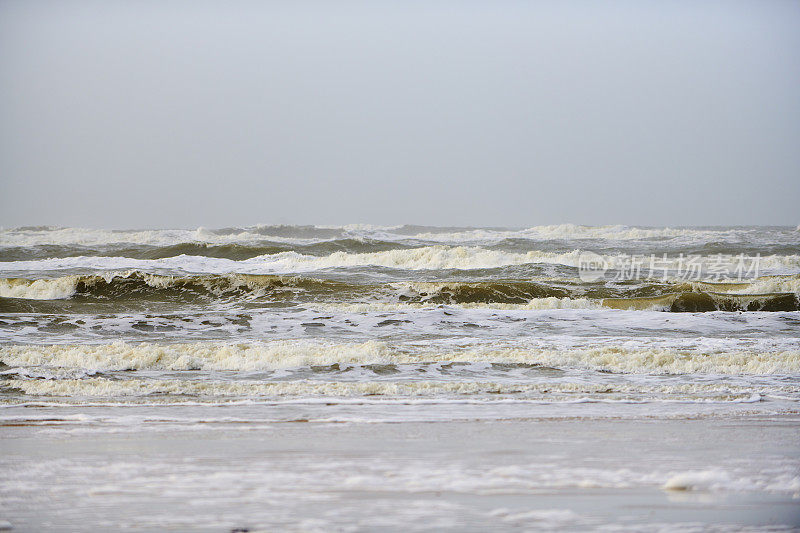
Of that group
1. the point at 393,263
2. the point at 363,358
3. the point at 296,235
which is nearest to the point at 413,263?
the point at 393,263

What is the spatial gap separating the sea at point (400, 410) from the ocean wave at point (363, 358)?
25 millimetres

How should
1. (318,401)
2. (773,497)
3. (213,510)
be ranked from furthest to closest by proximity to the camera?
1. (318,401)
2. (773,497)
3. (213,510)

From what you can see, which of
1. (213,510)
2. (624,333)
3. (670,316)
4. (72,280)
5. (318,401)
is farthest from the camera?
(72,280)

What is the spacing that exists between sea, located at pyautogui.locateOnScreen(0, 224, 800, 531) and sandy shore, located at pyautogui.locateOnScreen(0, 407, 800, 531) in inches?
0.5

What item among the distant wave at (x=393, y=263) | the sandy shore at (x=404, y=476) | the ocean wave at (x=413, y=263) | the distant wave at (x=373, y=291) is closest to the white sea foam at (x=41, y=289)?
the distant wave at (x=373, y=291)

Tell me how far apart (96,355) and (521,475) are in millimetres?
4761

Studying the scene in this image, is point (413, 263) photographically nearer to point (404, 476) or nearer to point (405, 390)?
point (405, 390)

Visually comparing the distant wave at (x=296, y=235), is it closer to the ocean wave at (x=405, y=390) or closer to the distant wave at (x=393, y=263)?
the distant wave at (x=393, y=263)

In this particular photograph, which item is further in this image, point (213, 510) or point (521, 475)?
point (521, 475)

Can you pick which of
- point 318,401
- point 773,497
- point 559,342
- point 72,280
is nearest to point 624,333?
point 559,342

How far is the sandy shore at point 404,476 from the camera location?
2531 millimetres

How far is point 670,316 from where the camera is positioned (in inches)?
382

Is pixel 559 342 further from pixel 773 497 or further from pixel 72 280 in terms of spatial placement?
pixel 72 280

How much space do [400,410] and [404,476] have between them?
180 centimetres
